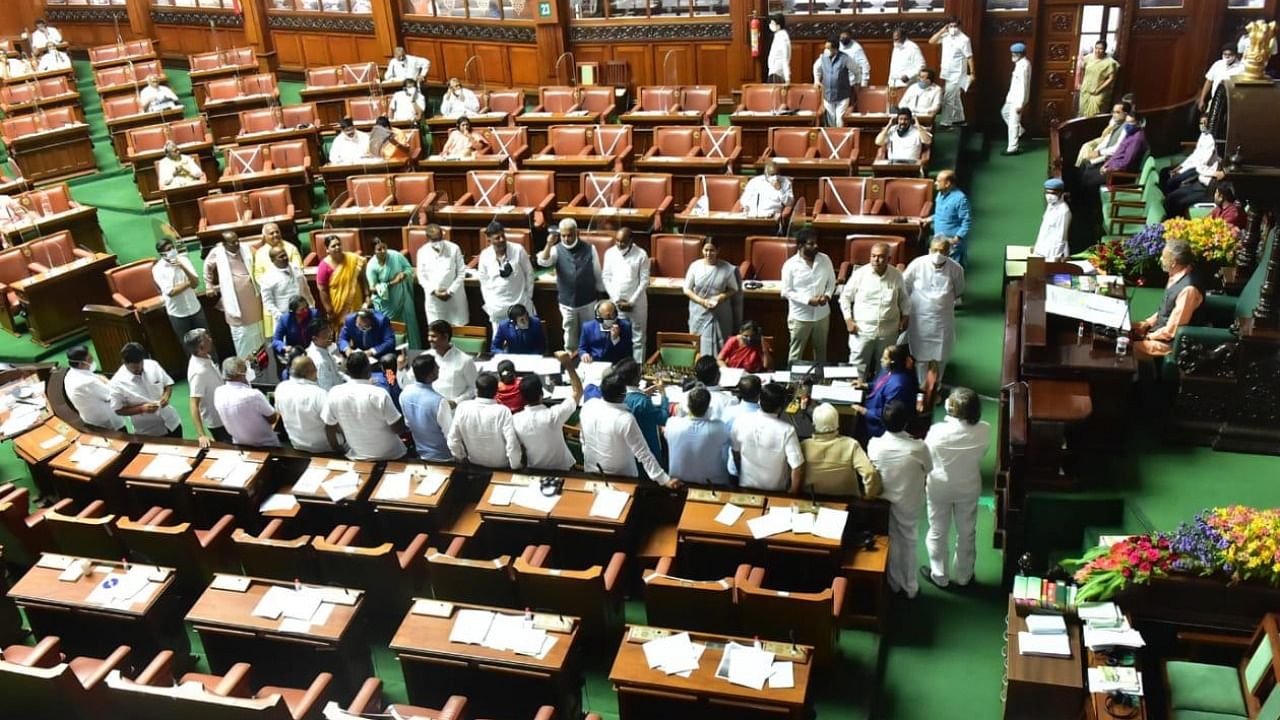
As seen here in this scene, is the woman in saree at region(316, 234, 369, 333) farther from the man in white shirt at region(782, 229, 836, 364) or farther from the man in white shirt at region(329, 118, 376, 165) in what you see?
the man in white shirt at region(782, 229, 836, 364)

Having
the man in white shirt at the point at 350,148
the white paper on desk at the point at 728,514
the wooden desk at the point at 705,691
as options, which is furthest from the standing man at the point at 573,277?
the man in white shirt at the point at 350,148

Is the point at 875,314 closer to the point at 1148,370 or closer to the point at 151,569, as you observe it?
the point at 1148,370

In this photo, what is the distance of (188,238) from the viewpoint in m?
12.8

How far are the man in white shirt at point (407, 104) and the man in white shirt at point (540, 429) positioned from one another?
8.25 meters

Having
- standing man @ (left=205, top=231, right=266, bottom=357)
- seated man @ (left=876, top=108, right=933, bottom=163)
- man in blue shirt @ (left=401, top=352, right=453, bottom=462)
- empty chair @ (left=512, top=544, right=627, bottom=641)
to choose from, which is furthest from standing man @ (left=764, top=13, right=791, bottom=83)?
empty chair @ (left=512, top=544, right=627, bottom=641)

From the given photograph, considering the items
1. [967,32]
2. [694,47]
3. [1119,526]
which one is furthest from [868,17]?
[1119,526]

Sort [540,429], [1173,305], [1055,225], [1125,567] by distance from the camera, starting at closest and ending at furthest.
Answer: [1125,567] < [540,429] < [1173,305] < [1055,225]

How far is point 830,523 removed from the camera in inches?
243

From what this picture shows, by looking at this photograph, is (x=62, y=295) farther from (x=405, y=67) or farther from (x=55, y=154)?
(x=405, y=67)

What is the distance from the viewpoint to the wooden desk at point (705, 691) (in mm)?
5121

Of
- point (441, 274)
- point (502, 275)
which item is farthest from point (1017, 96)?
point (441, 274)

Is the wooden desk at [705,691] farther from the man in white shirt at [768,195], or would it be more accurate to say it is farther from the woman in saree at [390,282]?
the man in white shirt at [768,195]

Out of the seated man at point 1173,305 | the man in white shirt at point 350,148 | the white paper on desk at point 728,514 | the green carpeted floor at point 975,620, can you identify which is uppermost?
the man in white shirt at point 350,148

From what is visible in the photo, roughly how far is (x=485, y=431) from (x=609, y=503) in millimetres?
969
